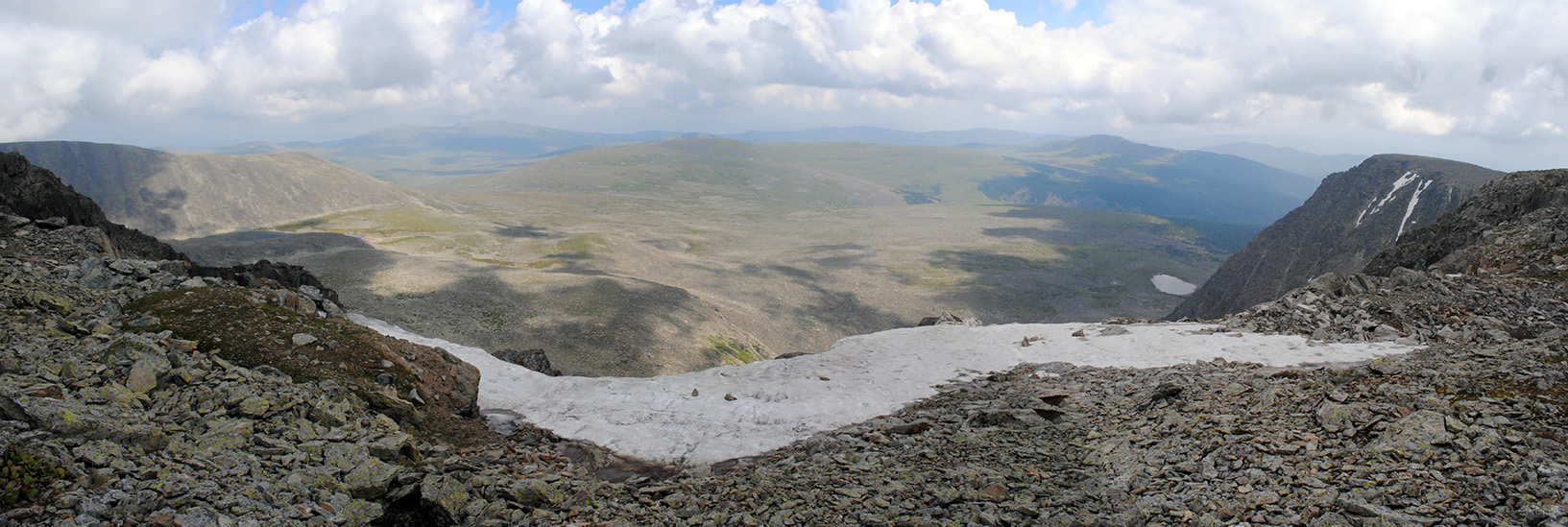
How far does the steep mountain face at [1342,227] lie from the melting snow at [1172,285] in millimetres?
22785

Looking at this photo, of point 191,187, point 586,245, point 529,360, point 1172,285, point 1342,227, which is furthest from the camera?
point 191,187

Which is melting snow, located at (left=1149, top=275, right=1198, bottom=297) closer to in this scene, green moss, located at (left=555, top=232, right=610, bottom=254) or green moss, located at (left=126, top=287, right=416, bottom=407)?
green moss, located at (left=555, top=232, right=610, bottom=254)

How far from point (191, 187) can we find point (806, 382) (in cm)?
16087

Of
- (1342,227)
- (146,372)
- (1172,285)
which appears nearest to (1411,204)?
(1342,227)

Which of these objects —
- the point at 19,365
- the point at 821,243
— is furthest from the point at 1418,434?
the point at 821,243

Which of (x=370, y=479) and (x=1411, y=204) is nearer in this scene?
(x=370, y=479)

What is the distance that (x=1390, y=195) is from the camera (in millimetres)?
82812

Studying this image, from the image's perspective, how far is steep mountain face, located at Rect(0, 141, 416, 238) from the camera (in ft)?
412

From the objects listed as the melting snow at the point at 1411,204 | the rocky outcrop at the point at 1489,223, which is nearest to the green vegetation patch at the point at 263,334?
the rocky outcrop at the point at 1489,223

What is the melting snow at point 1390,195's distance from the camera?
81938 mm

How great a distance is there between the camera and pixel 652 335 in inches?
1943

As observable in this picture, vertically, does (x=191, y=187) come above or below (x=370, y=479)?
below

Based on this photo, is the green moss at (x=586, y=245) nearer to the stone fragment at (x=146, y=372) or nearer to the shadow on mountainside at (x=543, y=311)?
the shadow on mountainside at (x=543, y=311)

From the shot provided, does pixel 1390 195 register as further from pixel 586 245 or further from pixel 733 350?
pixel 586 245
